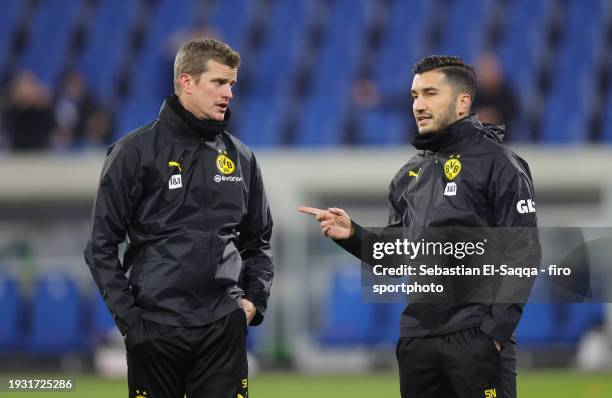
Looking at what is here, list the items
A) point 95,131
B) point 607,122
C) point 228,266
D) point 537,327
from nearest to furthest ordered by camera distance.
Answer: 1. point 228,266
2. point 537,327
3. point 95,131
4. point 607,122

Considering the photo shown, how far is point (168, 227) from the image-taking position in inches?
208

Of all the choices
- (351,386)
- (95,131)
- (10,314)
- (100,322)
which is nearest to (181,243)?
(351,386)

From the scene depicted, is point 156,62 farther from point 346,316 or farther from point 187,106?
point 187,106

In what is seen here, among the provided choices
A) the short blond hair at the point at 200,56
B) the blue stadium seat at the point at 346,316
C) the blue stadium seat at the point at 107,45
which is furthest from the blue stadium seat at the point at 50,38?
the short blond hair at the point at 200,56

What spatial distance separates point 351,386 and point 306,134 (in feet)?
18.1

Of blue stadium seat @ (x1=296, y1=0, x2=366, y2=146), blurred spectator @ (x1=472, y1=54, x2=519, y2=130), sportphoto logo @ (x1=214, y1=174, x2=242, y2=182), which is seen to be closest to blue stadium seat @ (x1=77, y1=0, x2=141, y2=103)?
blue stadium seat @ (x1=296, y1=0, x2=366, y2=146)

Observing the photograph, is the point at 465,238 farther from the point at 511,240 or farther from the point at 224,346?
the point at 224,346

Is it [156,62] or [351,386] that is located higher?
[156,62]

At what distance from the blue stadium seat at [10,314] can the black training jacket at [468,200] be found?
28.1 ft

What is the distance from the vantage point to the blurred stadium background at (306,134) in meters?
12.9

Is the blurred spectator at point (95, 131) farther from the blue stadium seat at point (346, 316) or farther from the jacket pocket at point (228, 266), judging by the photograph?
the jacket pocket at point (228, 266)

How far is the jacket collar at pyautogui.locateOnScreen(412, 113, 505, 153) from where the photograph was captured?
541cm

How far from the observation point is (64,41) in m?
18.3

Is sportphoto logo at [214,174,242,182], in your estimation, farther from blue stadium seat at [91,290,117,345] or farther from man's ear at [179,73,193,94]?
blue stadium seat at [91,290,117,345]
